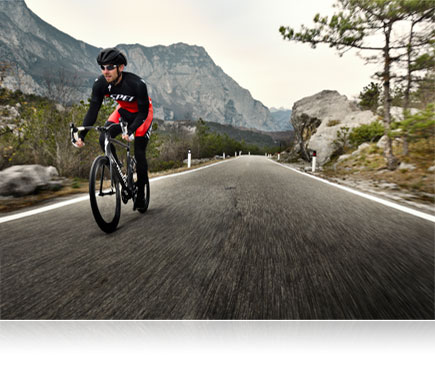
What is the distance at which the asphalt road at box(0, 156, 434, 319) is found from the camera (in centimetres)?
138

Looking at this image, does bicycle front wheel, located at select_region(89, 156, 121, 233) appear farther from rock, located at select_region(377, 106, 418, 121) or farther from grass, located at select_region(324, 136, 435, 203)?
rock, located at select_region(377, 106, 418, 121)

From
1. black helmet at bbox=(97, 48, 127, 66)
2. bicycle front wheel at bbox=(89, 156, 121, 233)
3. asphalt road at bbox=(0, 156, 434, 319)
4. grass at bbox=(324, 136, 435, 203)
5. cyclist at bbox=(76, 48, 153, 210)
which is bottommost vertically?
grass at bbox=(324, 136, 435, 203)

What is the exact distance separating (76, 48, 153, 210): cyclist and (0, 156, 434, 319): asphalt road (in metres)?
0.89

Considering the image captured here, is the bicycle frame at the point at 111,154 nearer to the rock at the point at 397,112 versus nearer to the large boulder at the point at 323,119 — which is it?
the rock at the point at 397,112

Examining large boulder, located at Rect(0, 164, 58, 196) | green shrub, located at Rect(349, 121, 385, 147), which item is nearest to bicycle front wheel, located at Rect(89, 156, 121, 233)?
large boulder, located at Rect(0, 164, 58, 196)

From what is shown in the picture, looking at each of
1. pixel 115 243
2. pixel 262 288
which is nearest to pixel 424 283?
pixel 262 288

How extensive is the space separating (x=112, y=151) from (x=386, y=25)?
1107 cm

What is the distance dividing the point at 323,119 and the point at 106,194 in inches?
1068

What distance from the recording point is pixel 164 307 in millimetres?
1375

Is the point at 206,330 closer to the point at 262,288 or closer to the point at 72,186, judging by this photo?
the point at 262,288

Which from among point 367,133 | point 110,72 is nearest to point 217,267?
point 110,72

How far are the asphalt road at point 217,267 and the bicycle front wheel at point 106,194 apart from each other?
6.5 inches

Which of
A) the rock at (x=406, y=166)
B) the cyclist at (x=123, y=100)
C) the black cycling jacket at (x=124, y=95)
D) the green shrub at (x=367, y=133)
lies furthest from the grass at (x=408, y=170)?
the black cycling jacket at (x=124, y=95)

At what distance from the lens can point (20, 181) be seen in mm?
4805
